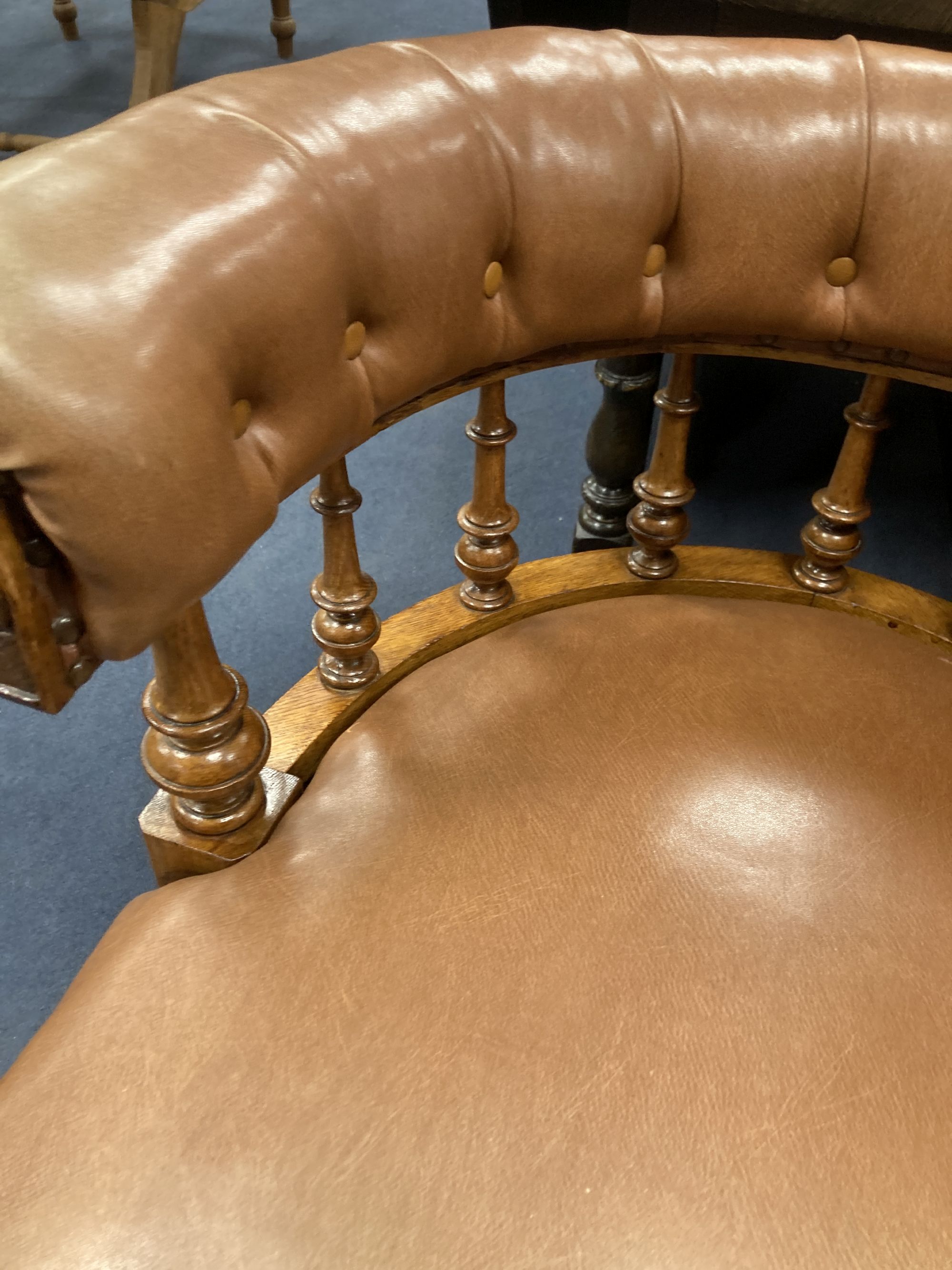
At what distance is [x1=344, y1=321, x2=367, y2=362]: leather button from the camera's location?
0.52 metres

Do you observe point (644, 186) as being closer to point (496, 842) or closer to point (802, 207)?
point (802, 207)

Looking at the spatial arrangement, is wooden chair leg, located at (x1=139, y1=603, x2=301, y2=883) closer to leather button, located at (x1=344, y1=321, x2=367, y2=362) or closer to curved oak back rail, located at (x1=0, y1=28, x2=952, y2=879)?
curved oak back rail, located at (x1=0, y1=28, x2=952, y2=879)

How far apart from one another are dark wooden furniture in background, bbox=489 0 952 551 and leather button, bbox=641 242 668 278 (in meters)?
0.49

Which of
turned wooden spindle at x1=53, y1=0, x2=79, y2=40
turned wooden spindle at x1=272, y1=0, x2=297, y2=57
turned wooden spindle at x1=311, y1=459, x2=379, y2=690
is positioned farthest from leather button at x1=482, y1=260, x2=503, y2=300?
turned wooden spindle at x1=53, y1=0, x2=79, y2=40

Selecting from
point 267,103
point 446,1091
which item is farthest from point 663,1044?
point 267,103

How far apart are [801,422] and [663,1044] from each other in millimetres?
1455

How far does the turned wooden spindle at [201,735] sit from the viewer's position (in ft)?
1.74

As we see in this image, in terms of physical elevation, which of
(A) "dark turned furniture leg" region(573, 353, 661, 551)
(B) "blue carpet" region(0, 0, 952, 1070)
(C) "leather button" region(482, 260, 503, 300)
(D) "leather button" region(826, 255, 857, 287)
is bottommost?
(B) "blue carpet" region(0, 0, 952, 1070)

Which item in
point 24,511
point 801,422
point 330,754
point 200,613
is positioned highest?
point 24,511

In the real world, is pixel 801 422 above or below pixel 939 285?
below

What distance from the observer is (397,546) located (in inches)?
61.4

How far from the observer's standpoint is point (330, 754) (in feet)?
2.16

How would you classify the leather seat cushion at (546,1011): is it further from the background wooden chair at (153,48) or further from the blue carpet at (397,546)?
the background wooden chair at (153,48)

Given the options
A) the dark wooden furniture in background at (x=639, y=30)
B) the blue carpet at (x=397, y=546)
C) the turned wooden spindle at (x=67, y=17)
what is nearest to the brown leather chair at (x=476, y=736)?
the dark wooden furniture in background at (x=639, y=30)
